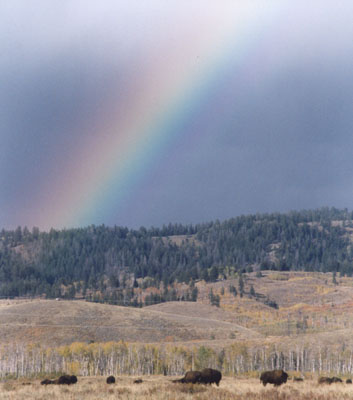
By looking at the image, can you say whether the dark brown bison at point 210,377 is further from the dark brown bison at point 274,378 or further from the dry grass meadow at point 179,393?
the dry grass meadow at point 179,393

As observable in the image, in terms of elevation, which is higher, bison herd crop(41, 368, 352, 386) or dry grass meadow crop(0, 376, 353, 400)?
dry grass meadow crop(0, 376, 353, 400)

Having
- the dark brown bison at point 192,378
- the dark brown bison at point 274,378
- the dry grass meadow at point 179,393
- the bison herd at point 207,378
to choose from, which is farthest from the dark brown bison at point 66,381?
the dark brown bison at point 274,378

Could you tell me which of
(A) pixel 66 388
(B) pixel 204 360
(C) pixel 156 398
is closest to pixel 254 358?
(B) pixel 204 360

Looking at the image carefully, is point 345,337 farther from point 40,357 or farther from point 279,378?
point 279,378

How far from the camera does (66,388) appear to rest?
52.0 m

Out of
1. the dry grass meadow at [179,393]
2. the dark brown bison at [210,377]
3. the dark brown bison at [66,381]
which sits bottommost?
the dark brown bison at [66,381]

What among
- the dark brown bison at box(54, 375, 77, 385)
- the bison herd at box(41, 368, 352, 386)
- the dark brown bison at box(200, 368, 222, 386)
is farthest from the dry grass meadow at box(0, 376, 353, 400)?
the dark brown bison at box(54, 375, 77, 385)

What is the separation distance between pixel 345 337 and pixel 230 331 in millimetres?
50332

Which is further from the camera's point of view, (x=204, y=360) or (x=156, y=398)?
(x=204, y=360)

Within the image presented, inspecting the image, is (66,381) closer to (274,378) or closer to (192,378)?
(192,378)

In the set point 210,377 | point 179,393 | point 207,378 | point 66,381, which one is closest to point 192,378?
point 207,378

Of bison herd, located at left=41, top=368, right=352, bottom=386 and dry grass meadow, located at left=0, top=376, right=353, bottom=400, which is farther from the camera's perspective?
bison herd, located at left=41, top=368, right=352, bottom=386

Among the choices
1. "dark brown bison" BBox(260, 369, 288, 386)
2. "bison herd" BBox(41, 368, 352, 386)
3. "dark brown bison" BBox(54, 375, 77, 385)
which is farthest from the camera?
"dark brown bison" BBox(54, 375, 77, 385)

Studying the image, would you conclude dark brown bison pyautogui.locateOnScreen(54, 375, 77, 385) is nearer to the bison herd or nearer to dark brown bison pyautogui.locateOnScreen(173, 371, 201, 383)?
the bison herd
